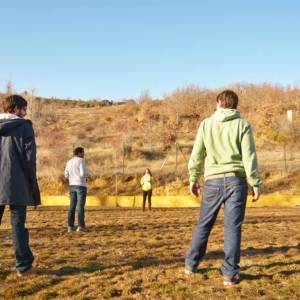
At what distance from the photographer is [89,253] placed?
5891 mm

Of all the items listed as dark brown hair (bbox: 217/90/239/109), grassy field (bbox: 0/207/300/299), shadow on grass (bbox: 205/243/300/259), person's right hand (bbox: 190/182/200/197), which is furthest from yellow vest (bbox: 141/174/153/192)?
dark brown hair (bbox: 217/90/239/109)

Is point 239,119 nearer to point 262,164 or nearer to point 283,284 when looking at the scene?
point 283,284

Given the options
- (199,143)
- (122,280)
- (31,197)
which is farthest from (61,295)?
(199,143)

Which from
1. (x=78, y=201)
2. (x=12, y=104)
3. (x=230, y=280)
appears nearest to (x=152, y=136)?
(x=78, y=201)

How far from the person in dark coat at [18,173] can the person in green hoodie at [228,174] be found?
1507mm

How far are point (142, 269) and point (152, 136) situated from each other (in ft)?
118

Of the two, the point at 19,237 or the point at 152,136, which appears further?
the point at 152,136

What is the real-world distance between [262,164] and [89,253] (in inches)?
932

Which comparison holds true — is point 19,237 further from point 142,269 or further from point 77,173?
point 77,173

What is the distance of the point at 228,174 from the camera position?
426 centimetres

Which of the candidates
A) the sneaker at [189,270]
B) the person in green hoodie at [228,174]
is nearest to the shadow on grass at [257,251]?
the sneaker at [189,270]

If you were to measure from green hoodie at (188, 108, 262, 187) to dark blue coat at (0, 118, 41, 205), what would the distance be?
1547 mm

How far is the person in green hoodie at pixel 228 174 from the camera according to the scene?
419cm

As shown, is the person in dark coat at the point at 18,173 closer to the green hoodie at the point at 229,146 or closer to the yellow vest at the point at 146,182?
the green hoodie at the point at 229,146
